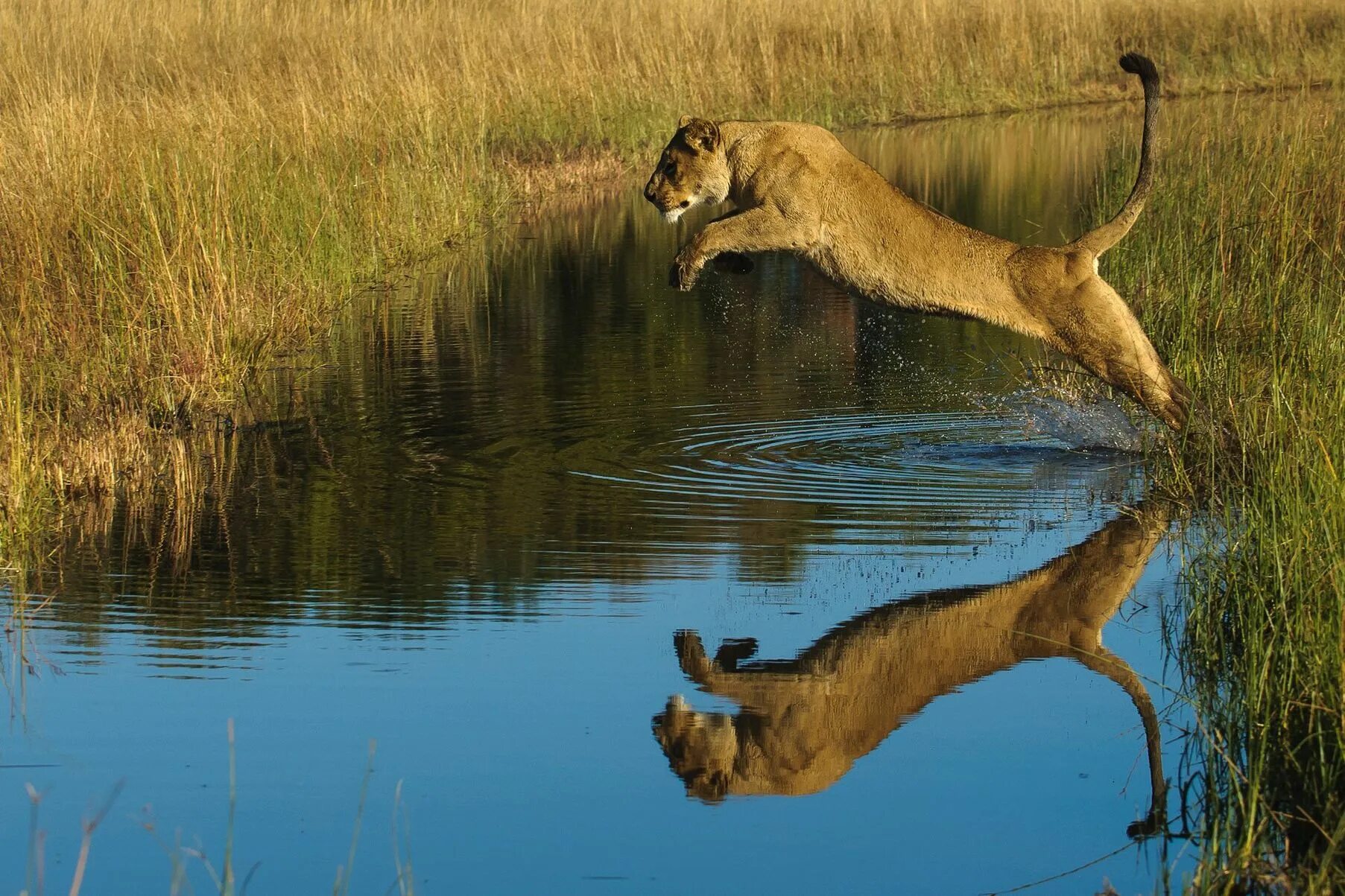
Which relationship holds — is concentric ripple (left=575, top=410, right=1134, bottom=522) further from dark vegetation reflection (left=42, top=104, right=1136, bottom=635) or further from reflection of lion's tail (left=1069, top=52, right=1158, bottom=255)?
reflection of lion's tail (left=1069, top=52, right=1158, bottom=255)

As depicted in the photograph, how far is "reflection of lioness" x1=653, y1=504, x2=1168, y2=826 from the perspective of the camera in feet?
17.2

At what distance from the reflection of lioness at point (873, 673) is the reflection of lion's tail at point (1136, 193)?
6.39 feet

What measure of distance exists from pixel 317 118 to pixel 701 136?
8505 millimetres

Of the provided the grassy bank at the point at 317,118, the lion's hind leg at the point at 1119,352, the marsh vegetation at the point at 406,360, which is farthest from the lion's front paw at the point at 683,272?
the grassy bank at the point at 317,118

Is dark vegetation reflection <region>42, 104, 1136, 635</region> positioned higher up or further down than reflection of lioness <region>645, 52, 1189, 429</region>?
further down

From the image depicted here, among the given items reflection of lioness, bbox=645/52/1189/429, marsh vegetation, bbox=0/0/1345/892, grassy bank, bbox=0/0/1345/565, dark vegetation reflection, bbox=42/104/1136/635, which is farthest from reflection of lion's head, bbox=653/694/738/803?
reflection of lioness, bbox=645/52/1189/429

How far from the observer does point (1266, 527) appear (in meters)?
5.79

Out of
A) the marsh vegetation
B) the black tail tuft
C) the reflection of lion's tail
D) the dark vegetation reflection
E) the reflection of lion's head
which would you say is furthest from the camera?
the reflection of lion's tail

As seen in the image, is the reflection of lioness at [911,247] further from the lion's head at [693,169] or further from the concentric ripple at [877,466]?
the concentric ripple at [877,466]

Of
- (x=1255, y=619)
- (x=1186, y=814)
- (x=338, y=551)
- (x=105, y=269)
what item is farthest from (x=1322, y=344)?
(x=105, y=269)

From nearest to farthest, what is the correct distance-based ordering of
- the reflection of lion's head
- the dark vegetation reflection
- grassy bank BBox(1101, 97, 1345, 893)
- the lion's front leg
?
grassy bank BBox(1101, 97, 1345, 893), the reflection of lion's head, the dark vegetation reflection, the lion's front leg

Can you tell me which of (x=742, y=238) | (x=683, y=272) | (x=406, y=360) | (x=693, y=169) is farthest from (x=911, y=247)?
(x=406, y=360)

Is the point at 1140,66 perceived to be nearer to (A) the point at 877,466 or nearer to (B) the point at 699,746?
(A) the point at 877,466

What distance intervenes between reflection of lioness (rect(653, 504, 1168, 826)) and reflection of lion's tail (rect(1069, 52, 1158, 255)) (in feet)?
6.39
